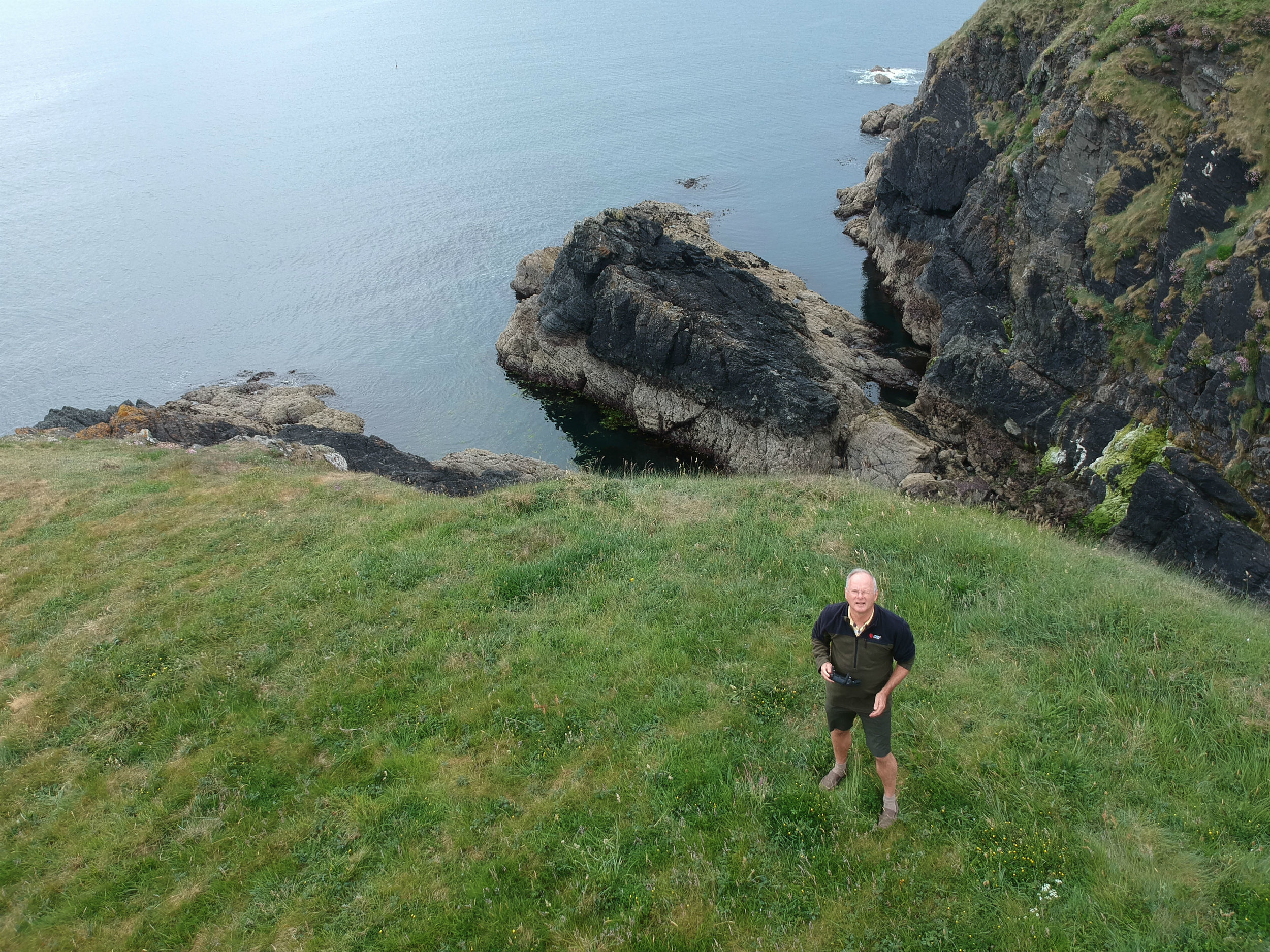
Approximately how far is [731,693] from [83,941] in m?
8.78

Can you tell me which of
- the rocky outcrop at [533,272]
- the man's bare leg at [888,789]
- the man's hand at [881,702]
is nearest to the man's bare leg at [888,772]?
the man's bare leg at [888,789]

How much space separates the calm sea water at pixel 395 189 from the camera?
5388 centimetres

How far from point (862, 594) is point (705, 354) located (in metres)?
33.4

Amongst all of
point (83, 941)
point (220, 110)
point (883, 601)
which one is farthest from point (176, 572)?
point (220, 110)

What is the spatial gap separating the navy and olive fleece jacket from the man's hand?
10cm

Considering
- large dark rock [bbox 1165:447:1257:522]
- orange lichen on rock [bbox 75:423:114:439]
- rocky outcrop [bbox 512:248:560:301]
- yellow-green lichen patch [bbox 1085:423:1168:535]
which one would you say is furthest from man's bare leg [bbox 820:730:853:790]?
rocky outcrop [bbox 512:248:560:301]

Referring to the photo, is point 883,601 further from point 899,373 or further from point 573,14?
point 573,14

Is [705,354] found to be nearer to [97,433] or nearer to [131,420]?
[131,420]

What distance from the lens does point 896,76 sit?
110500 millimetres

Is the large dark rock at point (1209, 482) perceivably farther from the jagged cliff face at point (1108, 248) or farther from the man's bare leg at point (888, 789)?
the man's bare leg at point (888, 789)

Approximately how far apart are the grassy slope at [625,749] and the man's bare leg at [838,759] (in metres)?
0.18

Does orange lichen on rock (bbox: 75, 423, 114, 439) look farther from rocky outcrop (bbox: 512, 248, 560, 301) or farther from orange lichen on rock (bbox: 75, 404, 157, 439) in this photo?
rocky outcrop (bbox: 512, 248, 560, 301)

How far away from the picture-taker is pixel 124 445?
30375 mm

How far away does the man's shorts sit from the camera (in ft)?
26.3
